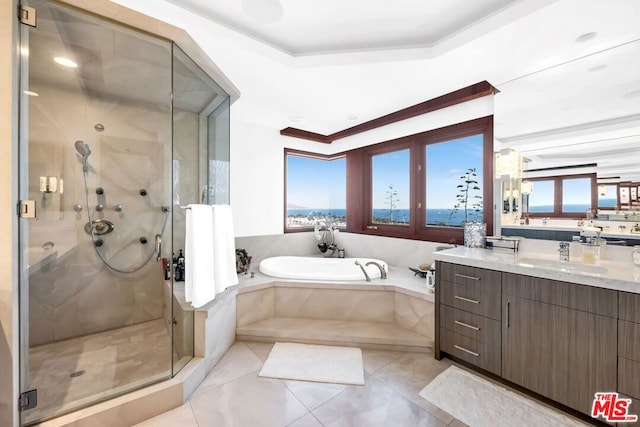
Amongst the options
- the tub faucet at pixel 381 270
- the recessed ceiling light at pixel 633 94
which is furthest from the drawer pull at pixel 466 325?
the recessed ceiling light at pixel 633 94

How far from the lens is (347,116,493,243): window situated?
8.87 feet

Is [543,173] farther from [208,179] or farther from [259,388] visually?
[208,179]

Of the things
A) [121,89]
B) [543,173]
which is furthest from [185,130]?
[543,173]

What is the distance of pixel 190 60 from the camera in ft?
6.55

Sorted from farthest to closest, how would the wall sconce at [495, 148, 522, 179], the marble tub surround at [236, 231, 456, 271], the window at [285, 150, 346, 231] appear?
the window at [285, 150, 346, 231] → the marble tub surround at [236, 231, 456, 271] → the wall sconce at [495, 148, 522, 179]

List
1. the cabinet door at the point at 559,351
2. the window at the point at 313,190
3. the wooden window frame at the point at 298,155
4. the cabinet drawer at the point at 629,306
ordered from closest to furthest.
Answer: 1. the cabinet drawer at the point at 629,306
2. the cabinet door at the point at 559,351
3. the wooden window frame at the point at 298,155
4. the window at the point at 313,190

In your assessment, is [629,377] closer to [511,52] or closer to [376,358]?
[376,358]

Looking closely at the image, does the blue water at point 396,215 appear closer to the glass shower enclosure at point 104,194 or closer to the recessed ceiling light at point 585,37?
the recessed ceiling light at point 585,37

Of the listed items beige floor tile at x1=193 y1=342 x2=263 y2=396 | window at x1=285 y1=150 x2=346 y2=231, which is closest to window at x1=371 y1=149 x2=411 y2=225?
window at x1=285 y1=150 x2=346 y2=231

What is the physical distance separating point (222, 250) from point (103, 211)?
143cm

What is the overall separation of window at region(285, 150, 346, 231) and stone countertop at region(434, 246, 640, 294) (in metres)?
2.27

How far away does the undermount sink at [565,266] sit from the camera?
1.55 meters

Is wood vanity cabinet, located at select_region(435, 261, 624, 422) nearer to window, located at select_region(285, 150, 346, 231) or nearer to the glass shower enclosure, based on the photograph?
the glass shower enclosure

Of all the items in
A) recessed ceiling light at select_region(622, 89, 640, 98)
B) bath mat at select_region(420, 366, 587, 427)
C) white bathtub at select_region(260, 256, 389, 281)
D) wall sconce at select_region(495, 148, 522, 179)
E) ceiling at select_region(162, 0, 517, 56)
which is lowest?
bath mat at select_region(420, 366, 587, 427)
